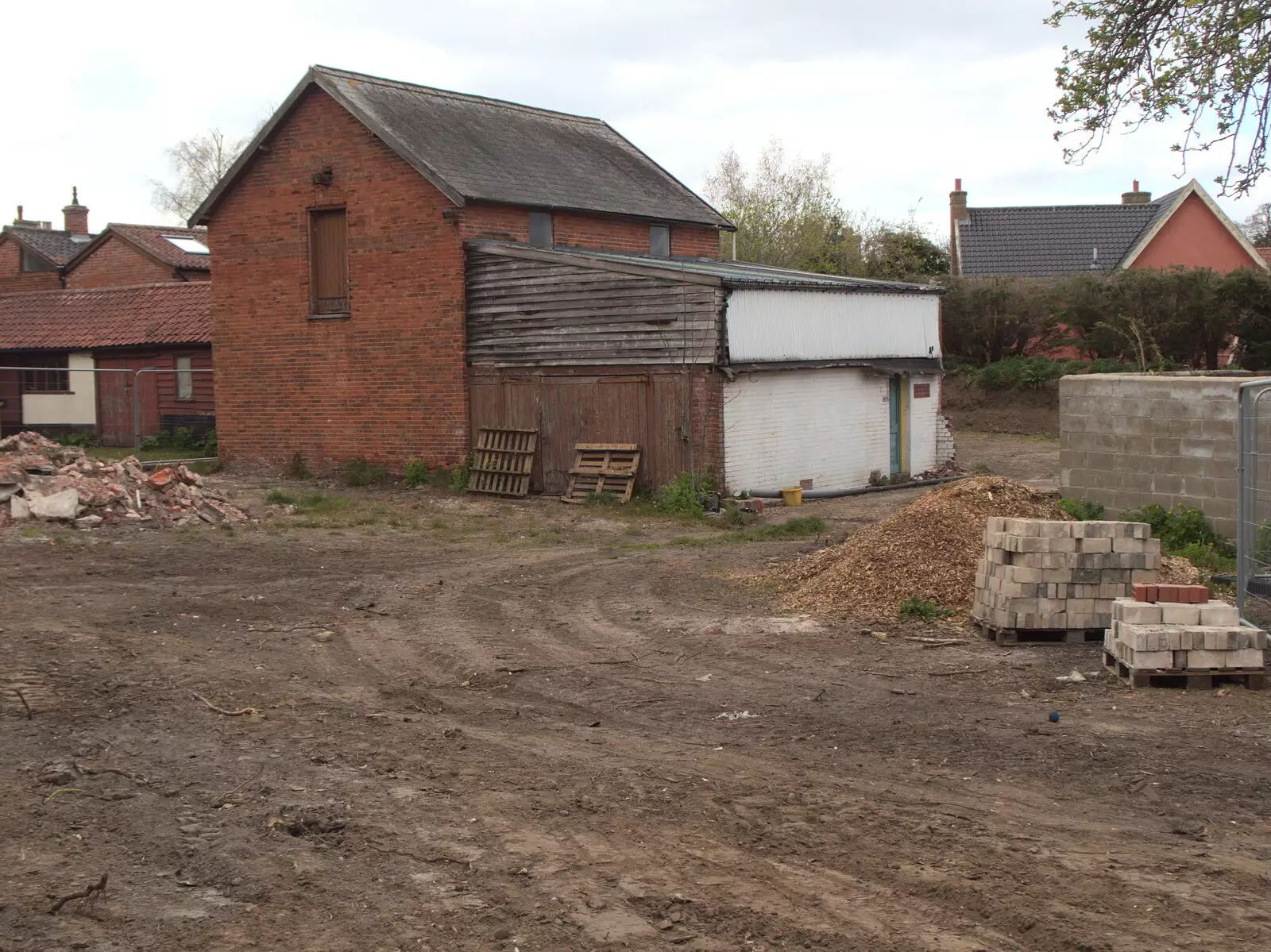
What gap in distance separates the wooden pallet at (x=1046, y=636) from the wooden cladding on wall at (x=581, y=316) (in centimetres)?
954

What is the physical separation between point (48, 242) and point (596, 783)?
157 ft

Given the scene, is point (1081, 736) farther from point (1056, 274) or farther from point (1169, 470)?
point (1056, 274)

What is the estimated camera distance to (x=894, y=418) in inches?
928

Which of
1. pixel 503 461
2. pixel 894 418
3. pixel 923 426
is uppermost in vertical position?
pixel 894 418

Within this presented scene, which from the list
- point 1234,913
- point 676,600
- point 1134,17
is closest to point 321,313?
point 676,600

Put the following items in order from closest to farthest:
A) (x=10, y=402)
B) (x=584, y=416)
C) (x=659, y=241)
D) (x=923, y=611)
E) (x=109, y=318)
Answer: (x=923, y=611) < (x=584, y=416) < (x=659, y=241) < (x=109, y=318) < (x=10, y=402)

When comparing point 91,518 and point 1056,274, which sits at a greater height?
point 1056,274

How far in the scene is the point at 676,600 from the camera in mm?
12523

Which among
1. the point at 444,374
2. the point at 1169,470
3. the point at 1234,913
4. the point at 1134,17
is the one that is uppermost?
the point at 1134,17

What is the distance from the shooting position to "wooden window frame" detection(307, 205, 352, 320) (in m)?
23.4

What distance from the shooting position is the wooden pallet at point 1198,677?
8711 mm

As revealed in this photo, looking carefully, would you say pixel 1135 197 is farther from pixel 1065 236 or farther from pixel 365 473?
pixel 365 473

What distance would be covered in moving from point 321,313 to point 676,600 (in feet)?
45.7

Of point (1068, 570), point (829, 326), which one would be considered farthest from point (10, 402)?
point (1068, 570)
